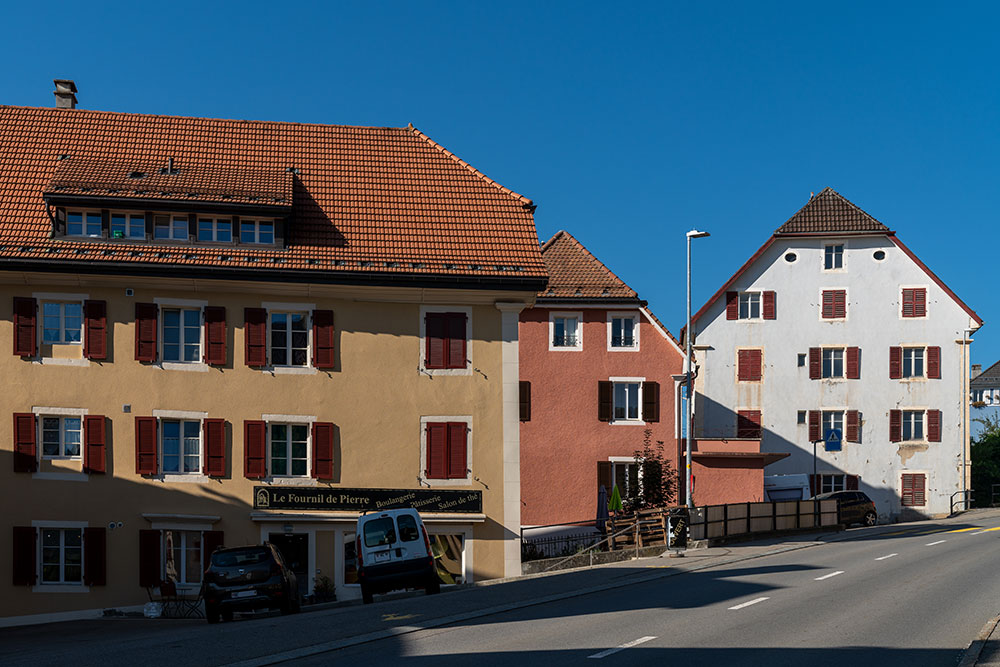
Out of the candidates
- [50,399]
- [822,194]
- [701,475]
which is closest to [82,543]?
[50,399]

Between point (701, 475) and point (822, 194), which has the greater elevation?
point (822, 194)

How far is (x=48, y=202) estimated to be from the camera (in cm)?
2962

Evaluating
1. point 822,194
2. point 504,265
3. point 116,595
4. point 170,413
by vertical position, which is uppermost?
point 822,194

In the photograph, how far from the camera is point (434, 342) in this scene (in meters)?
31.0

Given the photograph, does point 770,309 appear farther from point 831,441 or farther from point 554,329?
point 554,329

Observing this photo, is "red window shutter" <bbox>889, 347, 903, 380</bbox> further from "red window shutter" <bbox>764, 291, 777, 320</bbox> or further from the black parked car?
the black parked car

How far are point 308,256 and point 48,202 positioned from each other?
21.7 ft

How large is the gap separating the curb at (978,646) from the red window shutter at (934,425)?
41.8 m

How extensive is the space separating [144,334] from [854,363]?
38.4m

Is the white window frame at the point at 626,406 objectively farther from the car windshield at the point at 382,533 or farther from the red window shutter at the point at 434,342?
the car windshield at the point at 382,533

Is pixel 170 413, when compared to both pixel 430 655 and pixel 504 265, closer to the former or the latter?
pixel 504 265

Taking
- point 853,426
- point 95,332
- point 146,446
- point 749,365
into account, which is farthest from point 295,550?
point 853,426

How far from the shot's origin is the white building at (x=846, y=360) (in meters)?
56.9

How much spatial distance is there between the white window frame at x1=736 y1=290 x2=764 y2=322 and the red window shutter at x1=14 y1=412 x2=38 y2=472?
3769 cm
